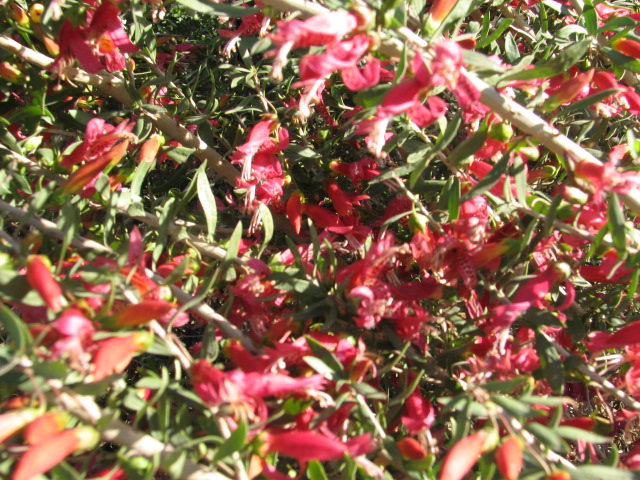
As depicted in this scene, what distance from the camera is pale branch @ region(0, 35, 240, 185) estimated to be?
1.45 m

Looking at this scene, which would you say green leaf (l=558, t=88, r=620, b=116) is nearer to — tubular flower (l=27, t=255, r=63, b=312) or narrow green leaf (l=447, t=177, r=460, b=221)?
narrow green leaf (l=447, t=177, r=460, b=221)

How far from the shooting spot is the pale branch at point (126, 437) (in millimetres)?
924

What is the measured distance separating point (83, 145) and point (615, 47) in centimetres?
144

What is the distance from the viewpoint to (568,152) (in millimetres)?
1136

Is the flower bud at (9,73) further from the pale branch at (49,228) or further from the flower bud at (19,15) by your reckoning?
the pale branch at (49,228)

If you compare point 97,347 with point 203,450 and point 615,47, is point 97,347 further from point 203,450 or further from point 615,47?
point 615,47

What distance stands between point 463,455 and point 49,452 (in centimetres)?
68

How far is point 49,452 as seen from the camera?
2.77 feet

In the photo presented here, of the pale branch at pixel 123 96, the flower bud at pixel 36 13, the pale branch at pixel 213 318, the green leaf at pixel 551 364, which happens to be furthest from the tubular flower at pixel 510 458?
the flower bud at pixel 36 13

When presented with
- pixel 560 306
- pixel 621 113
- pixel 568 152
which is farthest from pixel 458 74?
pixel 621 113

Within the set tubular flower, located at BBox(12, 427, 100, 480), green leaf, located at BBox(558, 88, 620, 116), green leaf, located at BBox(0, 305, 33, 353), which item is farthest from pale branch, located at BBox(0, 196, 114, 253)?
green leaf, located at BBox(558, 88, 620, 116)

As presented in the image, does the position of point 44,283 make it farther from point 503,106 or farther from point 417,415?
point 503,106

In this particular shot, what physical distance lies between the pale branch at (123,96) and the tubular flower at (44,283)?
2.03 feet

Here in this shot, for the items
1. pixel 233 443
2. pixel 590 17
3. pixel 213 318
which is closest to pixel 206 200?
pixel 213 318
